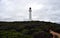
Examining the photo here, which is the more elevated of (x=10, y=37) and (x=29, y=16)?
(x=29, y=16)

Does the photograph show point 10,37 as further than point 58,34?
Yes

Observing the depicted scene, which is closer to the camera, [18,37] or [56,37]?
[56,37]

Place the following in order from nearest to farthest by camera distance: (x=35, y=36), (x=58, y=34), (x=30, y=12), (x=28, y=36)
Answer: (x=58, y=34) < (x=35, y=36) < (x=28, y=36) < (x=30, y=12)

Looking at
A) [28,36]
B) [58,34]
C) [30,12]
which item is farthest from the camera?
[30,12]

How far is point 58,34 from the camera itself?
44.5 feet

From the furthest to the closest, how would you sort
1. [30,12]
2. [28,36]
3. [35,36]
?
[30,12] < [28,36] < [35,36]

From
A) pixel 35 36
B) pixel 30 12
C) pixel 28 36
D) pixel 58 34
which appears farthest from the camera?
pixel 30 12

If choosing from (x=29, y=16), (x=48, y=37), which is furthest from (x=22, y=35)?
(x=29, y=16)

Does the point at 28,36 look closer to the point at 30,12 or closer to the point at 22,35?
the point at 22,35

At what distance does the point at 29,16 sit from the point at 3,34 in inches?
280

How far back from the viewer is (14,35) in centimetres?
1552

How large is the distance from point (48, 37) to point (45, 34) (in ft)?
1.47

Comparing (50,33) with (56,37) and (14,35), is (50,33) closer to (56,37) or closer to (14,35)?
(56,37)

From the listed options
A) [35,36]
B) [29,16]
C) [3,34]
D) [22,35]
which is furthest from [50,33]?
[29,16]
